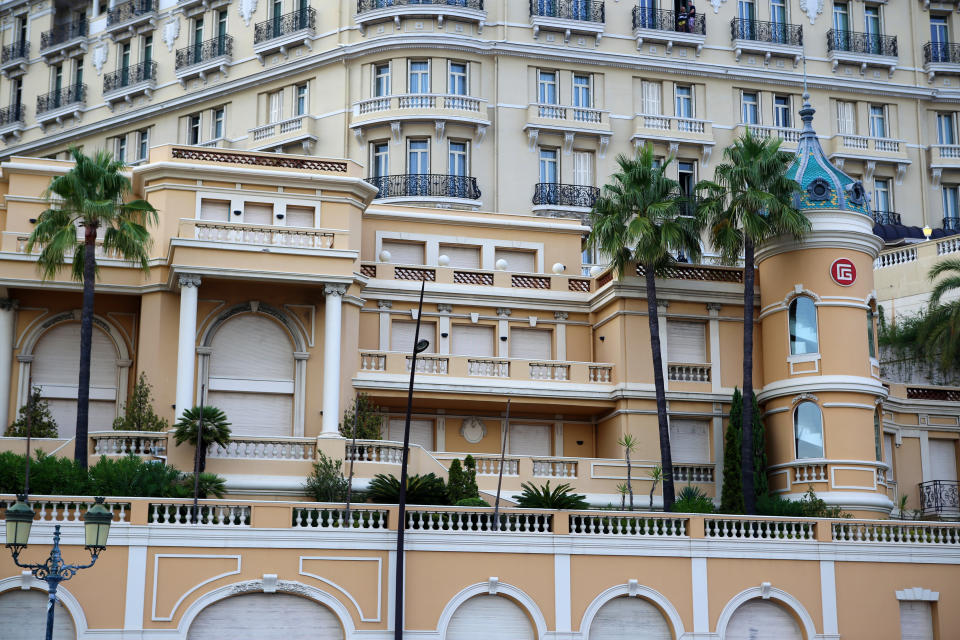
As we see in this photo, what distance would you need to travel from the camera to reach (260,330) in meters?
38.8

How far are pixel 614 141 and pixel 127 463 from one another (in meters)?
30.6

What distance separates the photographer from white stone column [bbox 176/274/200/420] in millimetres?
36219

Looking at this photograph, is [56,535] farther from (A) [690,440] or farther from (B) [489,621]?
(A) [690,440]

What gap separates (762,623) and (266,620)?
1147 cm

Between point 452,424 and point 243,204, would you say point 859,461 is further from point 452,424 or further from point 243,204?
point 243,204

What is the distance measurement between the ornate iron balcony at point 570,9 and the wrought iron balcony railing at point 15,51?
2805 centimetres

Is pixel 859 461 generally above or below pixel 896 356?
below

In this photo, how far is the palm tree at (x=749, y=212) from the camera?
3741 centimetres

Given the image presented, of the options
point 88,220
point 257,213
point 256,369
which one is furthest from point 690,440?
point 88,220

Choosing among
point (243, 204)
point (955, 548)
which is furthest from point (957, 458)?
point (243, 204)

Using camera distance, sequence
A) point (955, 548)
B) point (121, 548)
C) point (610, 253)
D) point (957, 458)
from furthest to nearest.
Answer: point (957, 458)
point (610, 253)
point (955, 548)
point (121, 548)

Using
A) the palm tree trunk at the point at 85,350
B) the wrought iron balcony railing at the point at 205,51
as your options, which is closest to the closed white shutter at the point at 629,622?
the palm tree trunk at the point at 85,350

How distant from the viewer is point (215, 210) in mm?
40188

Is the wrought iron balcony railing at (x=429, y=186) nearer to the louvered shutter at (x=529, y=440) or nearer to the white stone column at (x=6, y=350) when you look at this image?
the louvered shutter at (x=529, y=440)
